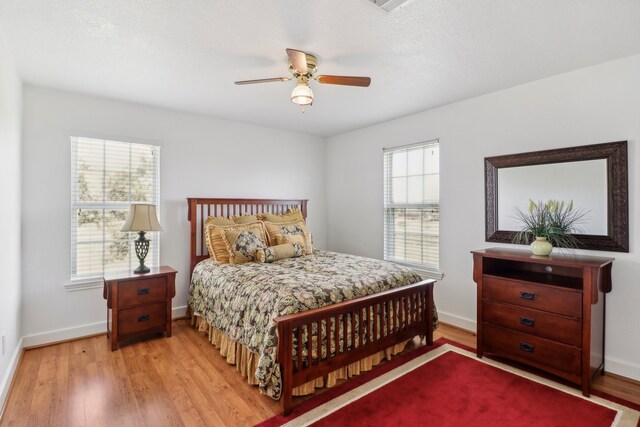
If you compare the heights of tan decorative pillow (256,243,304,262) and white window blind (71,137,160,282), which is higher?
white window blind (71,137,160,282)

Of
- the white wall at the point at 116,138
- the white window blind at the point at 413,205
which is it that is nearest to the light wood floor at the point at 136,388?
the white wall at the point at 116,138

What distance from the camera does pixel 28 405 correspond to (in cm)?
217

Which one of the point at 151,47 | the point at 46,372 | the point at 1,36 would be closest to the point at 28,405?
the point at 46,372

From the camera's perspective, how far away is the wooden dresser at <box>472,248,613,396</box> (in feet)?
7.57

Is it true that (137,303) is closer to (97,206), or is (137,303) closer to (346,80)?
(97,206)

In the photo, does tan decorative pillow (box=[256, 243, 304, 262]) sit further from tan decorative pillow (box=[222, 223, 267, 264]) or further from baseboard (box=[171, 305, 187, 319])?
baseboard (box=[171, 305, 187, 319])

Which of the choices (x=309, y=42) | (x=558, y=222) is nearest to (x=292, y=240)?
(x=309, y=42)

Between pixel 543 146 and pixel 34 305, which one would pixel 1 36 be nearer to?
pixel 34 305

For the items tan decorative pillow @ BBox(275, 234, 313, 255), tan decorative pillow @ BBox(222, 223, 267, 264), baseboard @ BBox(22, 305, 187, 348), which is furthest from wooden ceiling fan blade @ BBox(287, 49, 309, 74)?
baseboard @ BBox(22, 305, 187, 348)

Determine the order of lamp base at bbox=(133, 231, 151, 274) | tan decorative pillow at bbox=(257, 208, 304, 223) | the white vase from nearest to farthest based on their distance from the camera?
the white vase, lamp base at bbox=(133, 231, 151, 274), tan decorative pillow at bbox=(257, 208, 304, 223)

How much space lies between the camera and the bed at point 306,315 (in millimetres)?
2154

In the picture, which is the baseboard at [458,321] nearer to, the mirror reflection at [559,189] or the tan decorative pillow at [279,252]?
the mirror reflection at [559,189]

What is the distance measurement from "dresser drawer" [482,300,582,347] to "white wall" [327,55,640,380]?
0.57 metres

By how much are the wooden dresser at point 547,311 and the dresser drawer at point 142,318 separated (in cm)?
303
